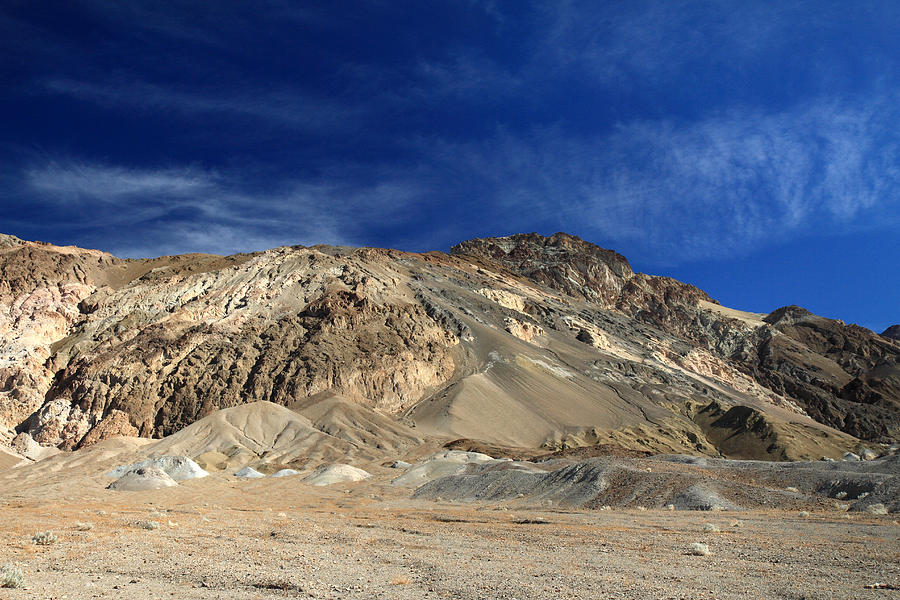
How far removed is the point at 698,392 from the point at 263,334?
166 ft

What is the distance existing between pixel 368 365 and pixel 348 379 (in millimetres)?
2820

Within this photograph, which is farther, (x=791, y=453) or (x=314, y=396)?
(x=314, y=396)

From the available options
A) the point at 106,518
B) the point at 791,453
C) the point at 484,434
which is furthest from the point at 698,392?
the point at 106,518

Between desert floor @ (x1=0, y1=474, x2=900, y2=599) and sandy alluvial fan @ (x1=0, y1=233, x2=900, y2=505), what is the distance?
12.8 meters

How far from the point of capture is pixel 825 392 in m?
86.8

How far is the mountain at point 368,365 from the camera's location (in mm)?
55188

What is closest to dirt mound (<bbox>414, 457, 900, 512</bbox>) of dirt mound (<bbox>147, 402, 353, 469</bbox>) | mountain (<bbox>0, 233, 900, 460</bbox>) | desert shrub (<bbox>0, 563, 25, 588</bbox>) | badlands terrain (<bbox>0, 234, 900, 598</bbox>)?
badlands terrain (<bbox>0, 234, 900, 598</bbox>)

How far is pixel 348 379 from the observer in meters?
60.2

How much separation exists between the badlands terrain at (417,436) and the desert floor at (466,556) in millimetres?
94

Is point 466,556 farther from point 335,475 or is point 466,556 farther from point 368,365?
point 368,365

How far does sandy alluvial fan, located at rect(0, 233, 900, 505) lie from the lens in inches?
1955

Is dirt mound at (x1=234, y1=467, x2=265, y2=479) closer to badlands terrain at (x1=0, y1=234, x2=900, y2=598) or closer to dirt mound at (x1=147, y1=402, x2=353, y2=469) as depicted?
badlands terrain at (x1=0, y1=234, x2=900, y2=598)

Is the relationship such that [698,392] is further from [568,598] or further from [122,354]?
[568,598]

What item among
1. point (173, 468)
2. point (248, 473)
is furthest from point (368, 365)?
point (173, 468)
